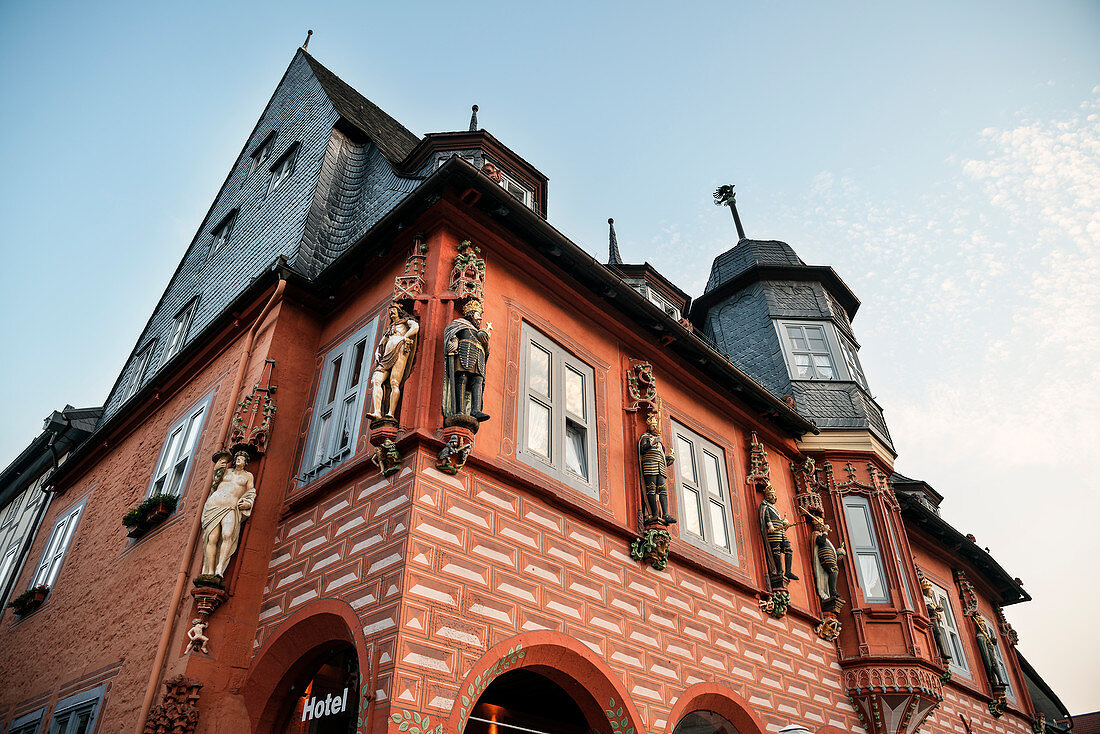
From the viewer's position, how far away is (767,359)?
60.1ft

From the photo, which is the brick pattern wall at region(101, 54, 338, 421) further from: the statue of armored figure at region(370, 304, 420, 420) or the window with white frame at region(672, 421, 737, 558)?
the window with white frame at region(672, 421, 737, 558)

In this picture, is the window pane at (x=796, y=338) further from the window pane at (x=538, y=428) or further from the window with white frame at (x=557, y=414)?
the window pane at (x=538, y=428)

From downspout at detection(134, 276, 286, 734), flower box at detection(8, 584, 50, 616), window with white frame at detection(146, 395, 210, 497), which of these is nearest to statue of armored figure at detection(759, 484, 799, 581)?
downspout at detection(134, 276, 286, 734)

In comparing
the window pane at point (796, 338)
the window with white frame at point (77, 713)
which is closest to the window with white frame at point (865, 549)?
the window pane at point (796, 338)

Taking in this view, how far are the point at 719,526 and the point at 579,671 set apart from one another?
425cm

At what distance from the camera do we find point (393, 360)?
8.75 m

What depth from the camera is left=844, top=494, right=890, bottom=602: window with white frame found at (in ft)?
47.4

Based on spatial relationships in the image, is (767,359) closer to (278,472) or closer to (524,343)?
(524,343)

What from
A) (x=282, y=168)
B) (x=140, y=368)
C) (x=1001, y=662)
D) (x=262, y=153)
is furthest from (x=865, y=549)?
(x=140, y=368)

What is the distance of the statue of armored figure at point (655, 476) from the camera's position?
10.6m

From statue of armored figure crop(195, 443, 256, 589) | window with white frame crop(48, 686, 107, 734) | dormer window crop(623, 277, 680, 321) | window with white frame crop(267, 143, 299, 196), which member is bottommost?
window with white frame crop(48, 686, 107, 734)

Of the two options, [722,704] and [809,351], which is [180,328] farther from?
[809,351]

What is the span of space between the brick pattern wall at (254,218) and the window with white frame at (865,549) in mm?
11374

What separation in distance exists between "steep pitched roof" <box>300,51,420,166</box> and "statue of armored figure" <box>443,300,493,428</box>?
5604 mm
